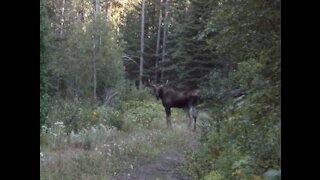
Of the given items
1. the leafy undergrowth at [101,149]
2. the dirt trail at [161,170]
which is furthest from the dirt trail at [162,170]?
the leafy undergrowth at [101,149]

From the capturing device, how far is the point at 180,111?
2516cm

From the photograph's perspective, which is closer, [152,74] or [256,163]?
[256,163]

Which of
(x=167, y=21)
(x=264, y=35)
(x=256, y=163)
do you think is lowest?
(x=256, y=163)

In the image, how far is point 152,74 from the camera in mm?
37562

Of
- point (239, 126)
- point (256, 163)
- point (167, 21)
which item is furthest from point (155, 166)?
point (167, 21)

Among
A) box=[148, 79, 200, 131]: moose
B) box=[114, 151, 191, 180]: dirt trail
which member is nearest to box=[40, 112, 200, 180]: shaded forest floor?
box=[114, 151, 191, 180]: dirt trail

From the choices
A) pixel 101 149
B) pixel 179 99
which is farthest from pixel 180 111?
pixel 101 149

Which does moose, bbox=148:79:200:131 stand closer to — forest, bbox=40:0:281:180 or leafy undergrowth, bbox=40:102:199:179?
forest, bbox=40:0:281:180

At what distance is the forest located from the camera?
18.5ft

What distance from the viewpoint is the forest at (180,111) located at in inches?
222

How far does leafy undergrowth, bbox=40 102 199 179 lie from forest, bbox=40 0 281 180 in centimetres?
3

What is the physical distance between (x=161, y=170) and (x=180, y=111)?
46.1 ft

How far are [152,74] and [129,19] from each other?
586cm
